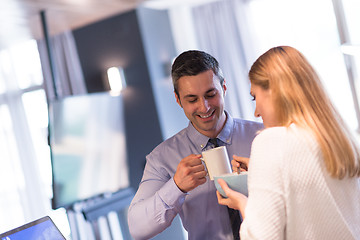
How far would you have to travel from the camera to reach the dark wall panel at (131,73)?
5.52 meters

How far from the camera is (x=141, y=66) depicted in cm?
553

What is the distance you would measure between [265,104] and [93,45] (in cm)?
480

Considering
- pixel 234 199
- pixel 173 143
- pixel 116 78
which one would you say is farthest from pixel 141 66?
pixel 234 199

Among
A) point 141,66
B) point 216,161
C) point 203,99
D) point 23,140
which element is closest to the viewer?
point 216,161

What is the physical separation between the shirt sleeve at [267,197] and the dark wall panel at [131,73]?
429 cm

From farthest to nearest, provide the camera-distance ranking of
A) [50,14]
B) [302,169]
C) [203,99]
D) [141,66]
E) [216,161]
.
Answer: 1. [141,66]
2. [50,14]
3. [203,99]
4. [216,161]
5. [302,169]

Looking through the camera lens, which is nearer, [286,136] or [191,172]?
[286,136]

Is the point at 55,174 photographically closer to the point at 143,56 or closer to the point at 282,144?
the point at 143,56

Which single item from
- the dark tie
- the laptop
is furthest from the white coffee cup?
the laptop

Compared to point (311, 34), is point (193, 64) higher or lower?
lower

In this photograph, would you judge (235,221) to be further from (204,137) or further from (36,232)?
(36,232)

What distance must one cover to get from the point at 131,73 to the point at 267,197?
4.58 meters

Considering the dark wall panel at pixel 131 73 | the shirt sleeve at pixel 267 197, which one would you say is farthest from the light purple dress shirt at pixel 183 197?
the dark wall panel at pixel 131 73

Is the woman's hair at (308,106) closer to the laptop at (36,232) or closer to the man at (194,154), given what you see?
the man at (194,154)
